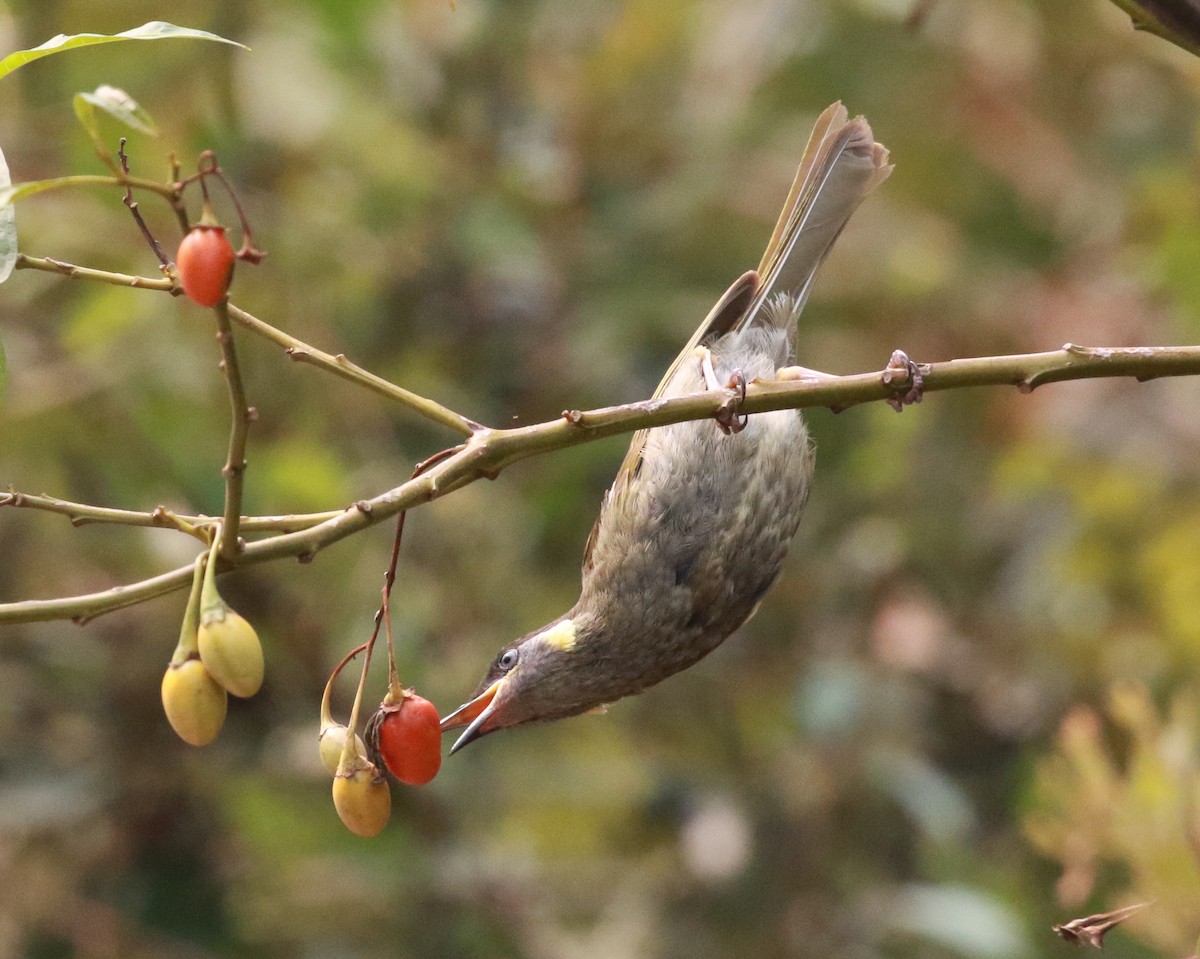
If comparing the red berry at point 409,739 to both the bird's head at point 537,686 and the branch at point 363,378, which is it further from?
the bird's head at point 537,686

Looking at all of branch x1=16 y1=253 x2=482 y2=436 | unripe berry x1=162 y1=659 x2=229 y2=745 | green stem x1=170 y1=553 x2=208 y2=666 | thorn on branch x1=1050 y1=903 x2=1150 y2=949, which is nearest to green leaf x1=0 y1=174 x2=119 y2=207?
branch x1=16 y1=253 x2=482 y2=436

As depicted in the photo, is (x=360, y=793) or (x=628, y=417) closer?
(x=628, y=417)

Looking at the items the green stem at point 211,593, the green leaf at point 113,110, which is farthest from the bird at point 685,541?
the green leaf at point 113,110

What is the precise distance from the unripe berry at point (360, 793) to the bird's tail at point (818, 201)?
177 cm

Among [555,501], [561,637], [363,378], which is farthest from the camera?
[555,501]

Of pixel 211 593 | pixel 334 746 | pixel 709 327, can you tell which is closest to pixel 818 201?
pixel 709 327

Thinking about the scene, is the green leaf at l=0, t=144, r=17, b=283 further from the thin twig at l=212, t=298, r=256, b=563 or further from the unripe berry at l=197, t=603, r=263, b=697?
the unripe berry at l=197, t=603, r=263, b=697

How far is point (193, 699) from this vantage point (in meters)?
1.85

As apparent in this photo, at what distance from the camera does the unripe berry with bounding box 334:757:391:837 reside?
200 centimetres

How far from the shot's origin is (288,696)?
480cm

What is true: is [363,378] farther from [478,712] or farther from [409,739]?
[478,712]

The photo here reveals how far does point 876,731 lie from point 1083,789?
187 centimetres

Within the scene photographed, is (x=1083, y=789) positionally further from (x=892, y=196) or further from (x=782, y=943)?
(x=892, y=196)

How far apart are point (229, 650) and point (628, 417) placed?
0.57 metres
